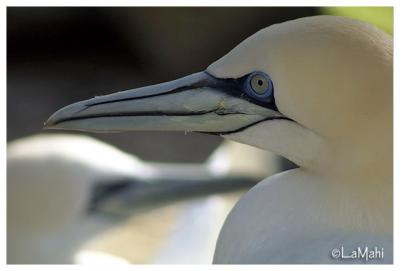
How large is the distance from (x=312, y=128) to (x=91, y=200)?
64.5 inches

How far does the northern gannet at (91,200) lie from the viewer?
2.74 m

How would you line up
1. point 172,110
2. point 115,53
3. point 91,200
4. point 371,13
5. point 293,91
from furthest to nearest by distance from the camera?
point 115,53
point 91,200
point 371,13
point 172,110
point 293,91

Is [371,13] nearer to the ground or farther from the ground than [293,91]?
farther from the ground

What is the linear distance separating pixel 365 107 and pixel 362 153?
0.24 ft

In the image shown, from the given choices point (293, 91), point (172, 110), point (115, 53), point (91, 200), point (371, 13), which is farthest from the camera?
point (115, 53)

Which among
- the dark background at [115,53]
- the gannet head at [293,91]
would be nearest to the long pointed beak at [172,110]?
the gannet head at [293,91]

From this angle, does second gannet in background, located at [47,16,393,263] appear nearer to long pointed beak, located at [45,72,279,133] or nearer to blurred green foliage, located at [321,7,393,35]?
long pointed beak, located at [45,72,279,133]

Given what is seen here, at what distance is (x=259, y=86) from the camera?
1354 mm

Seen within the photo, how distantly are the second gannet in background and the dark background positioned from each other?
12.0 ft

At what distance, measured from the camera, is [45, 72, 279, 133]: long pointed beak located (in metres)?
1.41

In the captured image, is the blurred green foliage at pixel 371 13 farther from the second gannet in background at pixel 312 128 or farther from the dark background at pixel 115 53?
the dark background at pixel 115 53

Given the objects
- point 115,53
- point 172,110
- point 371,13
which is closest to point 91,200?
point 371,13

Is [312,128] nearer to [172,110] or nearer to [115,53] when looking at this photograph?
[172,110]

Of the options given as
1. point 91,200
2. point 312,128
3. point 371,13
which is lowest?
point 91,200
